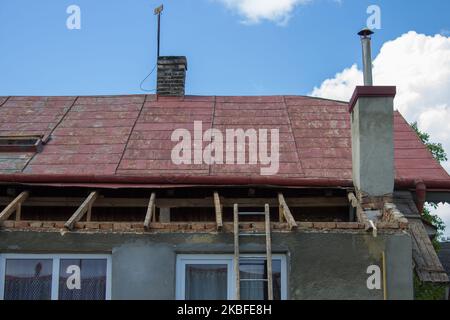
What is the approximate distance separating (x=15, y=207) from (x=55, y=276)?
129cm

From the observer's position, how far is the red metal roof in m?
9.55

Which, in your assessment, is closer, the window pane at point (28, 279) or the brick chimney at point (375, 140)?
the window pane at point (28, 279)

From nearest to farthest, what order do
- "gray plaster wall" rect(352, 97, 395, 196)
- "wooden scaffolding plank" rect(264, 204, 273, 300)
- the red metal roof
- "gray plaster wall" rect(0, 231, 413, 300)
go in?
"wooden scaffolding plank" rect(264, 204, 273, 300) < "gray plaster wall" rect(0, 231, 413, 300) < "gray plaster wall" rect(352, 97, 395, 196) < the red metal roof

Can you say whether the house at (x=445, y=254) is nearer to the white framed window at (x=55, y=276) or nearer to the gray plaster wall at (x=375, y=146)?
the gray plaster wall at (x=375, y=146)

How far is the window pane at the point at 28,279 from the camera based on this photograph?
752 centimetres

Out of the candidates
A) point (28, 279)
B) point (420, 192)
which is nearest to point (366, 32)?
point (420, 192)

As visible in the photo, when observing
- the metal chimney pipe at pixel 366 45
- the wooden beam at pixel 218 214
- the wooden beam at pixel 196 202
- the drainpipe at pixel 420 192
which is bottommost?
the wooden beam at pixel 218 214

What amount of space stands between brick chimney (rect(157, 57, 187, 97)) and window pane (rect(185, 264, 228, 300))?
6.22m

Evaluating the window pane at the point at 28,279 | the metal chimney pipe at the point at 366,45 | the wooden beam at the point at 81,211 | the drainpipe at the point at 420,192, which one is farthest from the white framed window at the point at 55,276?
the metal chimney pipe at the point at 366,45

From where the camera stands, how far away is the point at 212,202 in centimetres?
921

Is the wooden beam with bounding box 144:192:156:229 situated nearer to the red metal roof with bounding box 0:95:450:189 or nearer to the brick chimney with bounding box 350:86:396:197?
the red metal roof with bounding box 0:95:450:189

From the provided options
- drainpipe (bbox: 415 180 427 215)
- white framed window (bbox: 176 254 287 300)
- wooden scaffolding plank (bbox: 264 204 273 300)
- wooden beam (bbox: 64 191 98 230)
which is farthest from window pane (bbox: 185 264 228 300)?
drainpipe (bbox: 415 180 427 215)

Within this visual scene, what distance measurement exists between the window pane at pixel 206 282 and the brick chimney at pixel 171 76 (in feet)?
20.4

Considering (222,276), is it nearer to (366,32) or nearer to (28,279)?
(28,279)
